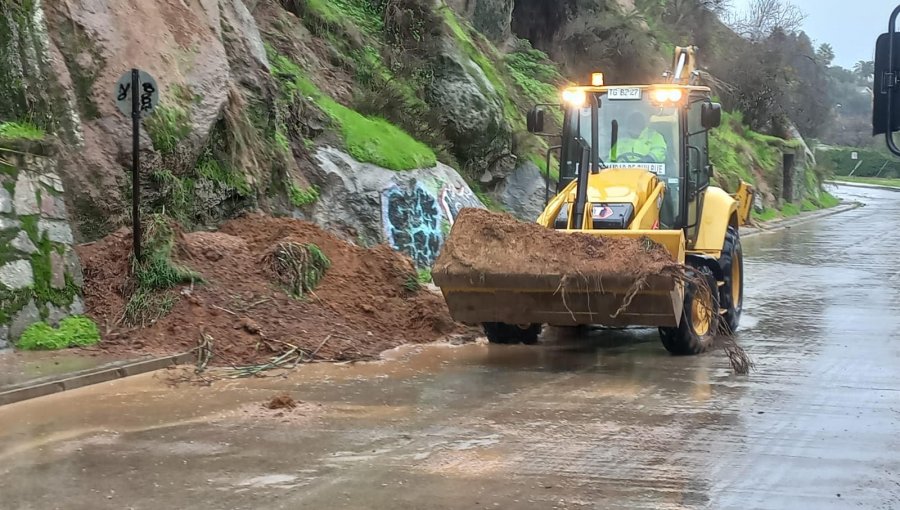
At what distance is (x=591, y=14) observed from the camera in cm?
3588

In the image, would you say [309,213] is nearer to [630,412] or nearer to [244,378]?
[244,378]

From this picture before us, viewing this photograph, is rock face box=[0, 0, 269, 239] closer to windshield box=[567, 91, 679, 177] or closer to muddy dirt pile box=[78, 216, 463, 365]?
muddy dirt pile box=[78, 216, 463, 365]


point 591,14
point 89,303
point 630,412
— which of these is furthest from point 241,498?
point 591,14

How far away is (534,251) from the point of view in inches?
425

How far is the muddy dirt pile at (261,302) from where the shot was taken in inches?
456

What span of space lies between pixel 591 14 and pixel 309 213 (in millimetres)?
22034

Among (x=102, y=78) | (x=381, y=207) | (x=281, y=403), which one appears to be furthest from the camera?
(x=381, y=207)

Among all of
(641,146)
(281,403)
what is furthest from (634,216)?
(281,403)

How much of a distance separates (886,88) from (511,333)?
22.9 ft

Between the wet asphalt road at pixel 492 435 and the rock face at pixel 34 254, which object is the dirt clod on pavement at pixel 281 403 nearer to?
the wet asphalt road at pixel 492 435

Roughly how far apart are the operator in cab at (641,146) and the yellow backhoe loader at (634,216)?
13 mm

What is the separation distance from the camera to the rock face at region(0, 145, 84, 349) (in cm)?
1120

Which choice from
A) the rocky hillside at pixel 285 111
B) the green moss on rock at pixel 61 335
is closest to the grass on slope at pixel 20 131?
the rocky hillside at pixel 285 111

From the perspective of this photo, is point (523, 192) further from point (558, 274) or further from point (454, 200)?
point (558, 274)
